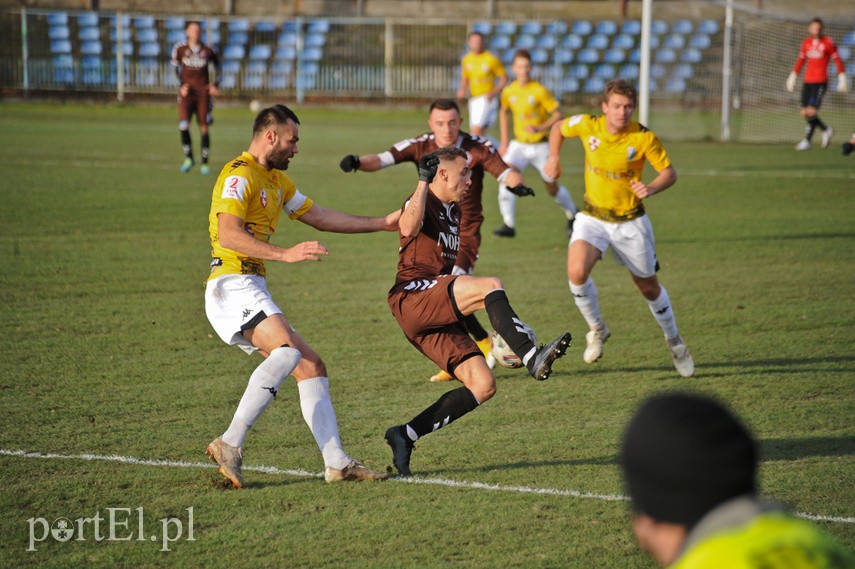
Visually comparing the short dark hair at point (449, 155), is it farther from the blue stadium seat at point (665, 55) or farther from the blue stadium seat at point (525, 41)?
the blue stadium seat at point (525, 41)

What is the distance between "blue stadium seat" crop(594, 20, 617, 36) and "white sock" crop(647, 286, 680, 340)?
109 feet

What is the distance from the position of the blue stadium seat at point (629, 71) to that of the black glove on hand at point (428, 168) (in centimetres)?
3343

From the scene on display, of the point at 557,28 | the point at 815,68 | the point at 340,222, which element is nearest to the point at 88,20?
the point at 557,28

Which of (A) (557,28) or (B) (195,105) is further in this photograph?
(A) (557,28)

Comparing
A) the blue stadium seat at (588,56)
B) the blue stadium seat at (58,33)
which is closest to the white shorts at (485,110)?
the blue stadium seat at (588,56)

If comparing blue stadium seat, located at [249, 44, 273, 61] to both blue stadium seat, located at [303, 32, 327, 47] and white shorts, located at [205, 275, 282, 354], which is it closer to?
blue stadium seat, located at [303, 32, 327, 47]

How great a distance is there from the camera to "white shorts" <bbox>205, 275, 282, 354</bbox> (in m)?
5.94

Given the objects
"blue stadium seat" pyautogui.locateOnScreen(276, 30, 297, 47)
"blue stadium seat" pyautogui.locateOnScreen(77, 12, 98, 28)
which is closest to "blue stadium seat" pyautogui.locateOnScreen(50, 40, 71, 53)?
"blue stadium seat" pyautogui.locateOnScreen(77, 12, 98, 28)

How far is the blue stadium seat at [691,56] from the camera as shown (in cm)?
3759

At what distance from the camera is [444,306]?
20.1ft

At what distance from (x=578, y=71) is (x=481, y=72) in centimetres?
1819

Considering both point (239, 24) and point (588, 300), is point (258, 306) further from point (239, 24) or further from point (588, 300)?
point (239, 24)

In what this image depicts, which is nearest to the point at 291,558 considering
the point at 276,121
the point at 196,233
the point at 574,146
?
the point at 276,121

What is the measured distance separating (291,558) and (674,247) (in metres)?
10.3
